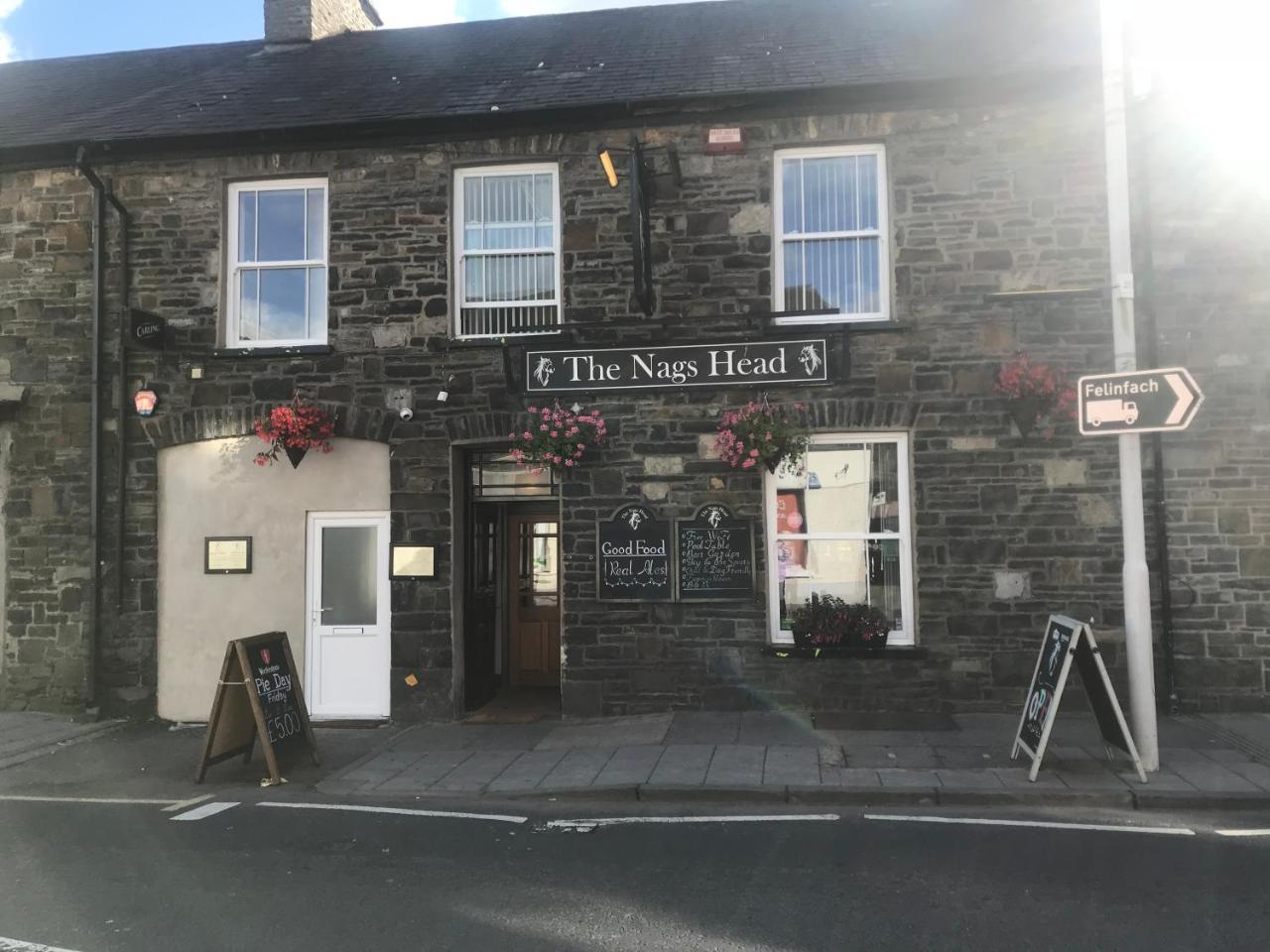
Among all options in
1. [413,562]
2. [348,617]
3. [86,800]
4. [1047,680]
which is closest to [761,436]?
[1047,680]

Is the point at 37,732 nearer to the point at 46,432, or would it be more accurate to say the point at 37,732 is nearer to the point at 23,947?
the point at 46,432

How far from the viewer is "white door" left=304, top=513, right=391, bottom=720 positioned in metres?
9.27

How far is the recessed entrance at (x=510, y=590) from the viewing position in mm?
9786

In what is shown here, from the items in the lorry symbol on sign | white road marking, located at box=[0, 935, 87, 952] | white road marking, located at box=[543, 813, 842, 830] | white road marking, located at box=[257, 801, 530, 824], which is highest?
the lorry symbol on sign

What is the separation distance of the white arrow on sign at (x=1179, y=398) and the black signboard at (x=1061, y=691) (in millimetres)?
1605

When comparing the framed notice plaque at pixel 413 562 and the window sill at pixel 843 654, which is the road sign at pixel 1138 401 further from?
the framed notice plaque at pixel 413 562

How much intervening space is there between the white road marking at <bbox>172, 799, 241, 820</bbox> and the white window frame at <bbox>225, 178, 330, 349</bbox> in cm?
488

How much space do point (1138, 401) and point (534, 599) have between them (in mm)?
6913

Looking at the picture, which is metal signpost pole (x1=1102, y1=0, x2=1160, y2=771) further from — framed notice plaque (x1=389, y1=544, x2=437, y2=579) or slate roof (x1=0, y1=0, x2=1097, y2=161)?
framed notice plaque (x1=389, y1=544, x2=437, y2=579)

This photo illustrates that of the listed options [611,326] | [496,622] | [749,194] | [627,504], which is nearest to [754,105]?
[749,194]

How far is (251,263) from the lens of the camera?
9773mm

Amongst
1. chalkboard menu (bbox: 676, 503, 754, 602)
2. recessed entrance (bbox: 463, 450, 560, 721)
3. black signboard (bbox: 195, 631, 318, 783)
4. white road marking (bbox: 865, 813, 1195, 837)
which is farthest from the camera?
recessed entrance (bbox: 463, 450, 560, 721)

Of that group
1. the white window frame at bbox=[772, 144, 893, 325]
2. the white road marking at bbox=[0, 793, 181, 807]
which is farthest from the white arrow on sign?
the white road marking at bbox=[0, 793, 181, 807]

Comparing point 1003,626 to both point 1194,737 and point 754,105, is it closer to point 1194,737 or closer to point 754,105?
point 1194,737
